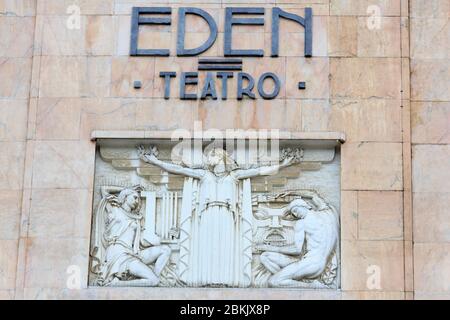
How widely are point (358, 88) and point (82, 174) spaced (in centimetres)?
350

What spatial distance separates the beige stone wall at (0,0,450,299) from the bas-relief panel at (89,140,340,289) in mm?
202

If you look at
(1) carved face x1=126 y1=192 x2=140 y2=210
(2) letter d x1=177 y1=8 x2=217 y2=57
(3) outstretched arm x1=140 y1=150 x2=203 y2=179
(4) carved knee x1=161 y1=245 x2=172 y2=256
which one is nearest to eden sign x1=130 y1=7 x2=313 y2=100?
(2) letter d x1=177 y1=8 x2=217 y2=57

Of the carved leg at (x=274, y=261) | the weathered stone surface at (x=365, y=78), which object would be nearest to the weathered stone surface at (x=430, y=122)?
the weathered stone surface at (x=365, y=78)

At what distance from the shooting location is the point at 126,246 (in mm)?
15625

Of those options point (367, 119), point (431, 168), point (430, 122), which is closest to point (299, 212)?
point (367, 119)

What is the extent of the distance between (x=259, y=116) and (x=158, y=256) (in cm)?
208

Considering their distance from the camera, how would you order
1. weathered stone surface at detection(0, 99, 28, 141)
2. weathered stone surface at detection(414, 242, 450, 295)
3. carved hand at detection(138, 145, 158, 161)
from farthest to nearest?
weathered stone surface at detection(0, 99, 28, 141), carved hand at detection(138, 145, 158, 161), weathered stone surface at detection(414, 242, 450, 295)

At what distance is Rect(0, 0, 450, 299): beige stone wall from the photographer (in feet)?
50.6

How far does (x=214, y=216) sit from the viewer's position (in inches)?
615

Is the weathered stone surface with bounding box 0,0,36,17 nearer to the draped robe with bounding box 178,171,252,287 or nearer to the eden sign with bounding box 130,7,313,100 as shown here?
the eden sign with bounding box 130,7,313,100

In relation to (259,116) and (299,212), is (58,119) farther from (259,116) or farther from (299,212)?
(299,212)

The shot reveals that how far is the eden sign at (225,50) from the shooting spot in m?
15.9
